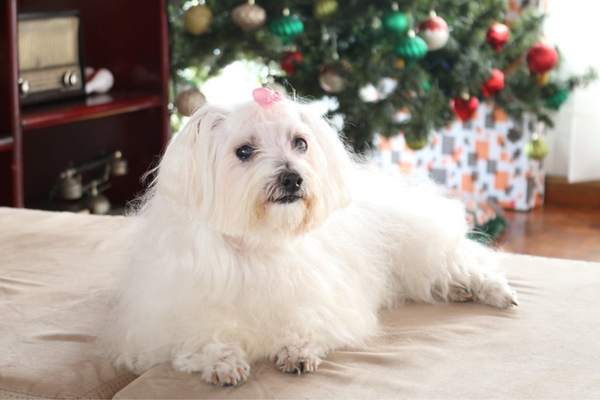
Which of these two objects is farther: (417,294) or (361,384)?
(417,294)

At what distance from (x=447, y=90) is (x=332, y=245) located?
2.45m

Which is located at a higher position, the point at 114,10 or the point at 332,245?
the point at 114,10

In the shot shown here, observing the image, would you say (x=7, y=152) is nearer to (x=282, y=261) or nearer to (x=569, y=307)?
(x=282, y=261)

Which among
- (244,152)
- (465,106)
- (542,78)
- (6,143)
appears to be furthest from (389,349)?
(542,78)

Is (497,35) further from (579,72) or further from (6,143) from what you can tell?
(6,143)

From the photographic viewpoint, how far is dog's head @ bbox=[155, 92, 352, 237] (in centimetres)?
167

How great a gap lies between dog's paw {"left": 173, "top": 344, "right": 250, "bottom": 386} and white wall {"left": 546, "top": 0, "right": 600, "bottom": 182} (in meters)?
3.60

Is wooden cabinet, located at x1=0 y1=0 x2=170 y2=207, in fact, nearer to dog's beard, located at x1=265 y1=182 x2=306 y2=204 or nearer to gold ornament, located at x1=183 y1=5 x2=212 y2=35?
gold ornament, located at x1=183 y1=5 x2=212 y2=35

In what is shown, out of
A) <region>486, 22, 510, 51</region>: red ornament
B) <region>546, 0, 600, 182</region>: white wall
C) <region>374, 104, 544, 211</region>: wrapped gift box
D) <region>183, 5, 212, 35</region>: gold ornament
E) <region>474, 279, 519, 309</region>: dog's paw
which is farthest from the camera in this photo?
<region>374, 104, 544, 211</region>: wrapped gift box

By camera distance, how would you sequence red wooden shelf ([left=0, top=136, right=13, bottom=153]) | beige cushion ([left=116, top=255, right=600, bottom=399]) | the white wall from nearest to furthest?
beige cushion ([left=116, top=255, right=600, bottom=399]), red wooden shelf ([left=0, top=136, right=13, bottom=153]), the white wall

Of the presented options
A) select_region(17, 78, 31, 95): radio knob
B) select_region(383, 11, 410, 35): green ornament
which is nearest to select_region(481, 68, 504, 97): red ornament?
select_region(383, 11, 410, 35): green ornament

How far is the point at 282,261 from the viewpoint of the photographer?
5.77 feet

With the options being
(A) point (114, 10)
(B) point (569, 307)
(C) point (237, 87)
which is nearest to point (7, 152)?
(A) point (114, 10)

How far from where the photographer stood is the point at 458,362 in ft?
5.31
